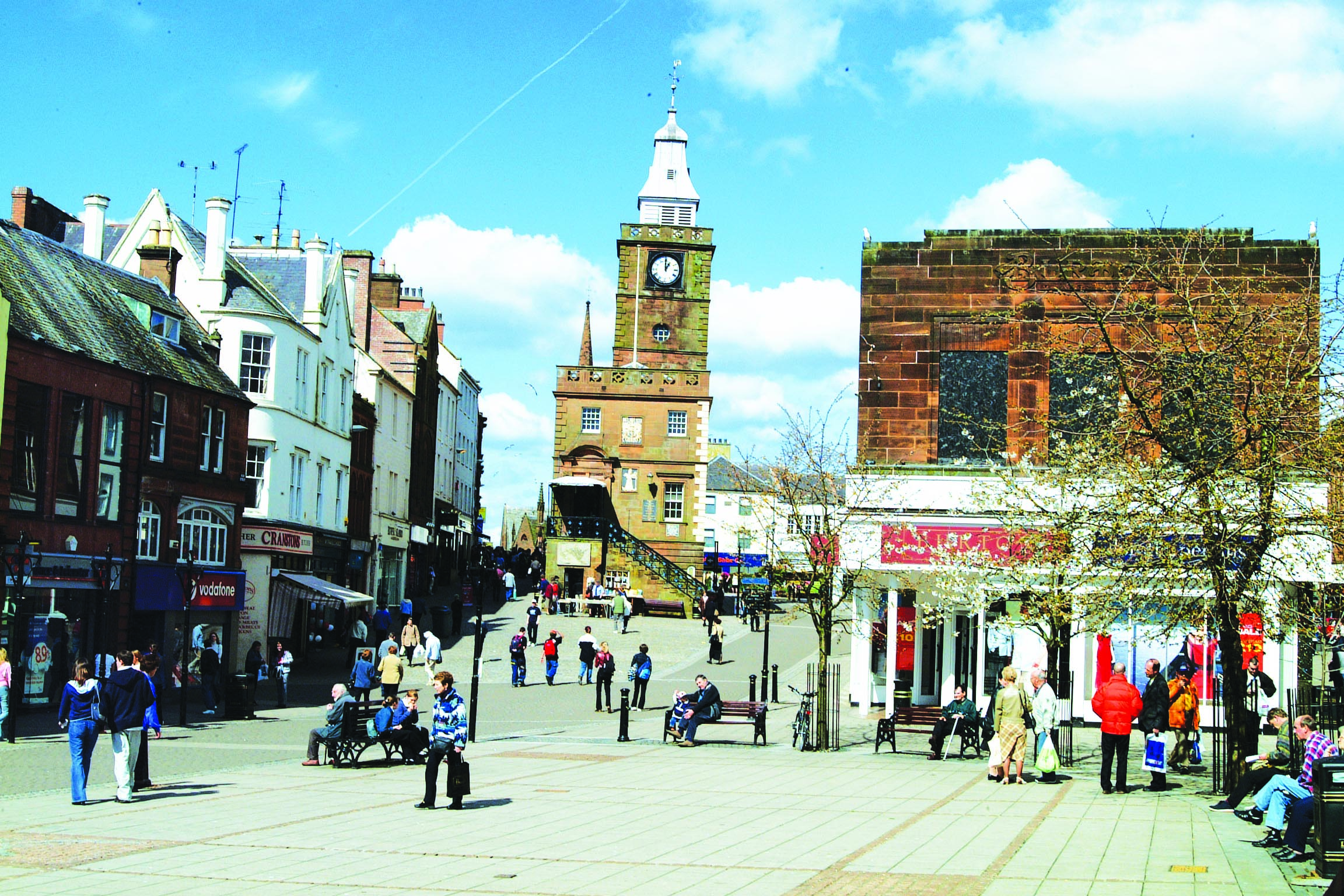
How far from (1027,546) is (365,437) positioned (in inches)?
1331

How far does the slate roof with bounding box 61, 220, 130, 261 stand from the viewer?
40.9 metres

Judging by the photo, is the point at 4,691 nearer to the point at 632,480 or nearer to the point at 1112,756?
the point at 1112,756

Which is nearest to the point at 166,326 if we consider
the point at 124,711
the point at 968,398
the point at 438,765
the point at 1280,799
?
the point at 968,398

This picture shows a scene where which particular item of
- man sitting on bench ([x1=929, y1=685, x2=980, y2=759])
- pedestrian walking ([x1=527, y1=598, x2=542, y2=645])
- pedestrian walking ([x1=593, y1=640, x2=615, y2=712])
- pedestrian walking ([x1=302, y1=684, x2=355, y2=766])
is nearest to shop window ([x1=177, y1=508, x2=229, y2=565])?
pedestrian walking ([x1=593, y1=640, x2=615, y2=712])

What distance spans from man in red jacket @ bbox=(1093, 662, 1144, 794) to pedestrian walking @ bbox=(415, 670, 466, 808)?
7902 millimetres

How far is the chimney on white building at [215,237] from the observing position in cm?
3700

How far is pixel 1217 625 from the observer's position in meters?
17.1

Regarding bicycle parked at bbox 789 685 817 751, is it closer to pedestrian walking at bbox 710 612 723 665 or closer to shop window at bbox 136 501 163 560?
shop window at bbox 136 501 163 560

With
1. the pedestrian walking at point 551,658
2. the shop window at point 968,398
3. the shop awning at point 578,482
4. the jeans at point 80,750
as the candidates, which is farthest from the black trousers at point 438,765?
the shop awning at point 578,482

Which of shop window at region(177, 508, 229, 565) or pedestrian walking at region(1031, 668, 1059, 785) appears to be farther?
shop window at region(177, 508, 229, 565)

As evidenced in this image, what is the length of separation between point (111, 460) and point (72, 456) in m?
1.38

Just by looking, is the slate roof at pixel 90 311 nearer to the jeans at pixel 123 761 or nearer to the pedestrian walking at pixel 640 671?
the pedestrian walking at pixel 640 671

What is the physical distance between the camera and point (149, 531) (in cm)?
3086

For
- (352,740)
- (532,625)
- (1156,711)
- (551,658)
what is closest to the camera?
(1156,711)
